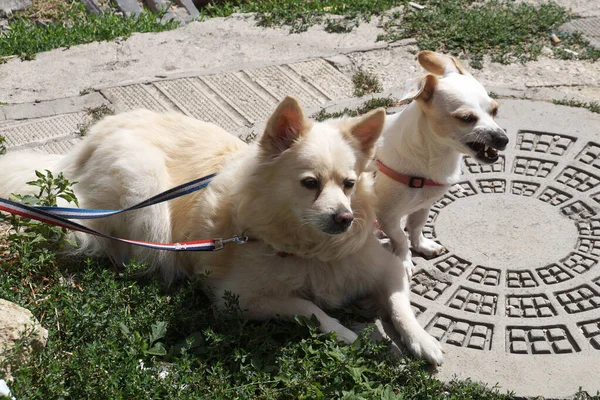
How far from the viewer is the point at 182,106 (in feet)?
18.3

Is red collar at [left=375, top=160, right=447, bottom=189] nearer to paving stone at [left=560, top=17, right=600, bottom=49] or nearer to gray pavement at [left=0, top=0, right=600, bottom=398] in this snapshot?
gray pavement at [left=0, top=0, right=600, bottom=398]

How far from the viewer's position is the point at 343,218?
3.26 metres

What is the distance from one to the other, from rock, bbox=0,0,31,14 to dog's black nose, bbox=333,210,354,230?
18.1 ft

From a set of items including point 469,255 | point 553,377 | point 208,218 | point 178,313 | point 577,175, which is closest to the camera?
point 553,377

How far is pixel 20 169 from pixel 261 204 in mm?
1627

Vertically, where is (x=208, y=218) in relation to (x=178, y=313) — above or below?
above

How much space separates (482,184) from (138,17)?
4.23 meters

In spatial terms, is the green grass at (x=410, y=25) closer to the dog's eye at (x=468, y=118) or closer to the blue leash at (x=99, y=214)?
the dog's eye at (x=468, y=118)

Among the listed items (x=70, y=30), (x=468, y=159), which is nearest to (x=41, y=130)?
(x=70, y=30)

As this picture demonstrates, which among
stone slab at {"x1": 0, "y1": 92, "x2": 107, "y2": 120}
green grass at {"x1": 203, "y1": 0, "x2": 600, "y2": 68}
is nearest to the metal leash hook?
stone slab at {"x1": 0, "y1": 92, "x2": 107, "y2": 120}

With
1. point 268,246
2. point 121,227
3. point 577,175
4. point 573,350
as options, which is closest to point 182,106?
point 121,227

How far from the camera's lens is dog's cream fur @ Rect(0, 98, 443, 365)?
342cm

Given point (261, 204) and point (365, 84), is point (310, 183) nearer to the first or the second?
point (261, 204)

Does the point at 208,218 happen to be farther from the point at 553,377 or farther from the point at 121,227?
the point at 553,377
